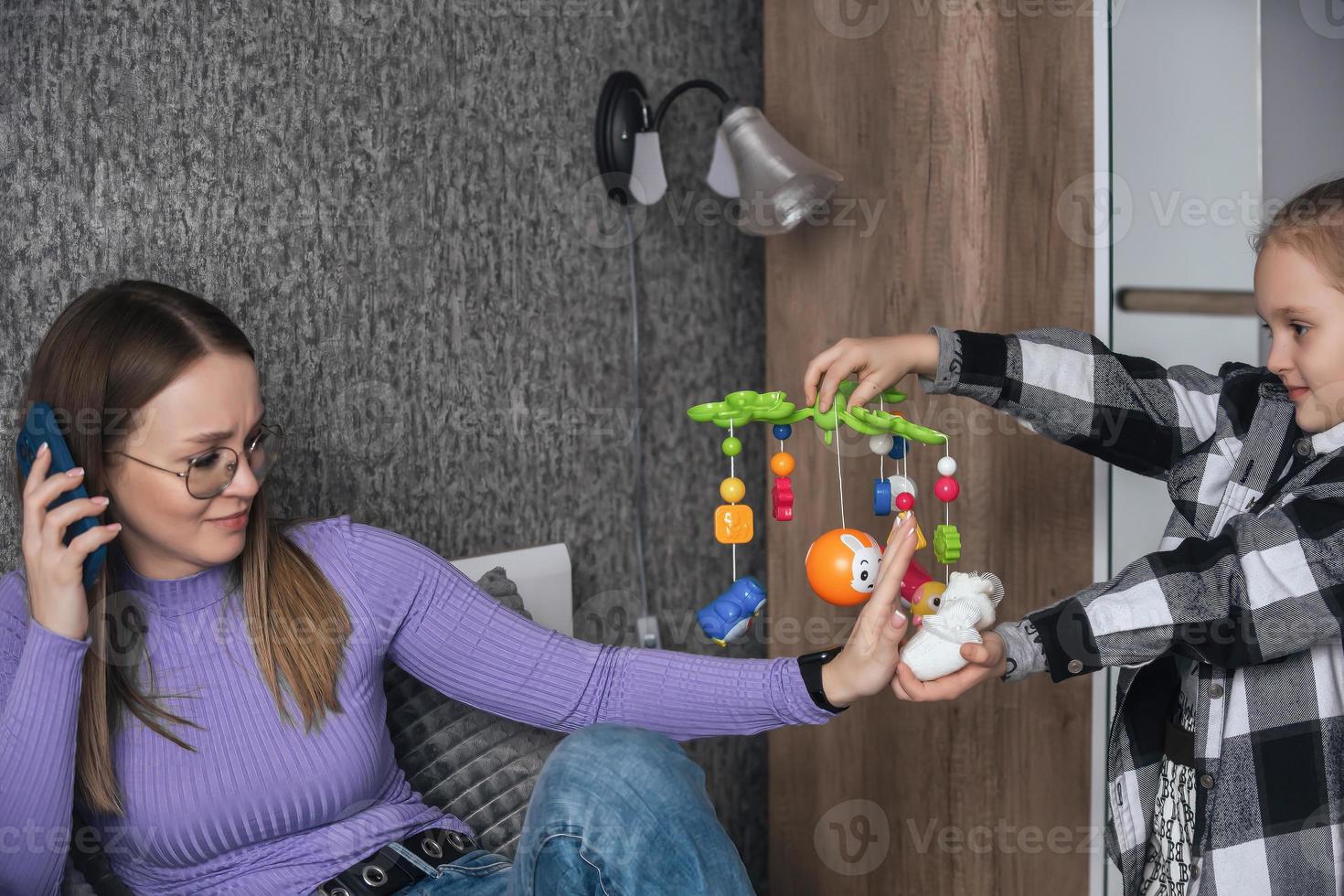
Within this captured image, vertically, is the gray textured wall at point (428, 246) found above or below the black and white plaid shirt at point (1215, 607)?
above

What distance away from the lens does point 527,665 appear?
49.8 inches

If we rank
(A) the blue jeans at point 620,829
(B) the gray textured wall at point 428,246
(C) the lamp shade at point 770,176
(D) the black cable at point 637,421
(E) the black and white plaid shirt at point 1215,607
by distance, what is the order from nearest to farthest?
(A) the blue jeans at point 620,829, (E) the black and white plaid shirt at point 1215,607, (B) the gray textured wall at point 428,246, (C) the lamp shade at point 770,176, (D) the black cable at point 637,421

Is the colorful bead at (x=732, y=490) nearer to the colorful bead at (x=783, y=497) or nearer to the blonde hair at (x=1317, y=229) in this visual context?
the colorful bead at (x=783, y=497)

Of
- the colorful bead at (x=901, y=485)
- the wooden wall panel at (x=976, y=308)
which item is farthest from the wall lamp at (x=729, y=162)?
the colorful bead at (x=901, y=485)

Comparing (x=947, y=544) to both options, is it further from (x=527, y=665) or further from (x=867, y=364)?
(x=527, y=665)

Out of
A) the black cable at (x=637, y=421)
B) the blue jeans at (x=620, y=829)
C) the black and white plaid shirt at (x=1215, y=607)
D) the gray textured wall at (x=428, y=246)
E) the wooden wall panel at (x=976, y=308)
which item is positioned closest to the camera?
the blue jeans at (x=620, y=829)

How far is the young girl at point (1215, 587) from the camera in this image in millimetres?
1026

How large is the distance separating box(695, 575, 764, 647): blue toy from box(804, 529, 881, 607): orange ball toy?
80 mm

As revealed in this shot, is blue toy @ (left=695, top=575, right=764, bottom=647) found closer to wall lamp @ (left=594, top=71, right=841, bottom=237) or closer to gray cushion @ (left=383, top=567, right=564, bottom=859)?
gray cushion @ (left=383, top=567, right=564, bottom=859)

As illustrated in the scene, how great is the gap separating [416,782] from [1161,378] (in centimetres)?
100

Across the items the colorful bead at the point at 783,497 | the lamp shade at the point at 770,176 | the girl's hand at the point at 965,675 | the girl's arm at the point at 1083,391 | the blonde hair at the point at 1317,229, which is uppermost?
the lamp shade at the point at 770,176

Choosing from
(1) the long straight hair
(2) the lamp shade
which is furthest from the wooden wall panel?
(1) the long straight hair

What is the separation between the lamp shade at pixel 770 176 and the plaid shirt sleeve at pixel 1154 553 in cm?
49

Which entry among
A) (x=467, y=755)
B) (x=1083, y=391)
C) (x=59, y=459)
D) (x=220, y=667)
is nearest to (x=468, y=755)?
(x=467, y=755)
